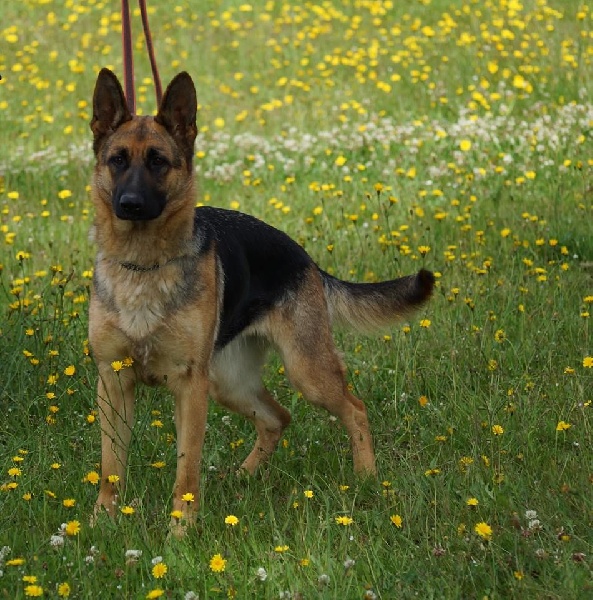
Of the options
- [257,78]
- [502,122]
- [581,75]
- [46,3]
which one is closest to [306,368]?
[502,122]

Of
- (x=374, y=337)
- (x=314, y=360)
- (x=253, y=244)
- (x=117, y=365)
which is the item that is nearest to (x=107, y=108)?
(x=253, y=244)

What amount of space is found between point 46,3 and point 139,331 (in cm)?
1161

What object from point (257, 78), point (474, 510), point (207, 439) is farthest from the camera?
point (257, 78)

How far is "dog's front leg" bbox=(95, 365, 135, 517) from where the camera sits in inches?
165

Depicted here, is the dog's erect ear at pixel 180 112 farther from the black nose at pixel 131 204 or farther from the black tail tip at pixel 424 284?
the black tail tip at pixel 424 284

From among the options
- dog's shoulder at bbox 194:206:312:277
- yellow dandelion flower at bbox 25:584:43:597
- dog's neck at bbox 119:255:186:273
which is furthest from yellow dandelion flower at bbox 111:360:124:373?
yellow dandelion flower at bbox 25:584:43:597

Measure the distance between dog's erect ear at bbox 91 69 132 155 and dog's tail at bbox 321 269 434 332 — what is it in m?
1.30

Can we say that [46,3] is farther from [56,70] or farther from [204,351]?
[204,351]

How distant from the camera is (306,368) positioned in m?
4.79

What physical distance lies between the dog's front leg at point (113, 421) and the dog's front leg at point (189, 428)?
0.20 metres

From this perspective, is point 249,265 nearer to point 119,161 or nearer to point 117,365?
point 119,161

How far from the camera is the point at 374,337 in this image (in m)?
5.54

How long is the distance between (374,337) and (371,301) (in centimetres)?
54

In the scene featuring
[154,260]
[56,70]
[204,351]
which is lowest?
[56,70]
